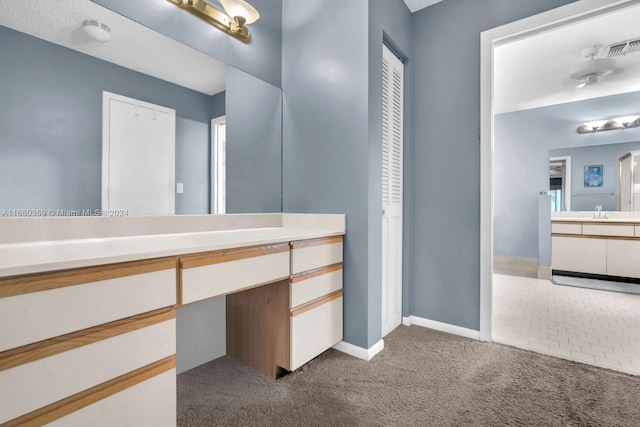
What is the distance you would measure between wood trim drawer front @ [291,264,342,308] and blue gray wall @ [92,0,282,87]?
1.44 meters

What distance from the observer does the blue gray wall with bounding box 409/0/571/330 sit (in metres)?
2.27

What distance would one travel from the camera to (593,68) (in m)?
3.24

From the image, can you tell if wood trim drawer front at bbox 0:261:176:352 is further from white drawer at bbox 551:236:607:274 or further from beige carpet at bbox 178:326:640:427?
white drawer at bbox 551:236:607:274

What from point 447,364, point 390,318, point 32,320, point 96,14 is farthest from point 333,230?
point 96,14

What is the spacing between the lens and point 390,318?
93.0 inches

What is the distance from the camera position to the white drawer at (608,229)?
3.79 metres

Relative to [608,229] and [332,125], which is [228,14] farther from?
[608,229]

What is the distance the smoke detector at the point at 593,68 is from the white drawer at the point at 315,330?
11.6 feet

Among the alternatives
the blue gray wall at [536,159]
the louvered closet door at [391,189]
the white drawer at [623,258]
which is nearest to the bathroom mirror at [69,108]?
the louvered closet door at [391,189]

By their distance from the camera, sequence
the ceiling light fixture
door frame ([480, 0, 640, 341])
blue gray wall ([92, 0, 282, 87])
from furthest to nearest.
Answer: door frame ([480, 0, 640, 341]) < blue gray wall ([92, 0, 282, 87]) < the ceiling light fixture

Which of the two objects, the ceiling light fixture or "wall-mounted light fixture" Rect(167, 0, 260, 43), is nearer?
the ceiling light fixture

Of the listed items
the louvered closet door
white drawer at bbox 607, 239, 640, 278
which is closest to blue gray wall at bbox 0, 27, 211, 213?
the louvered closet door

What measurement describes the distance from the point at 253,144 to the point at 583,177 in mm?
4813

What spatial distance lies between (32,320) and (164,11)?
158 centimetres
